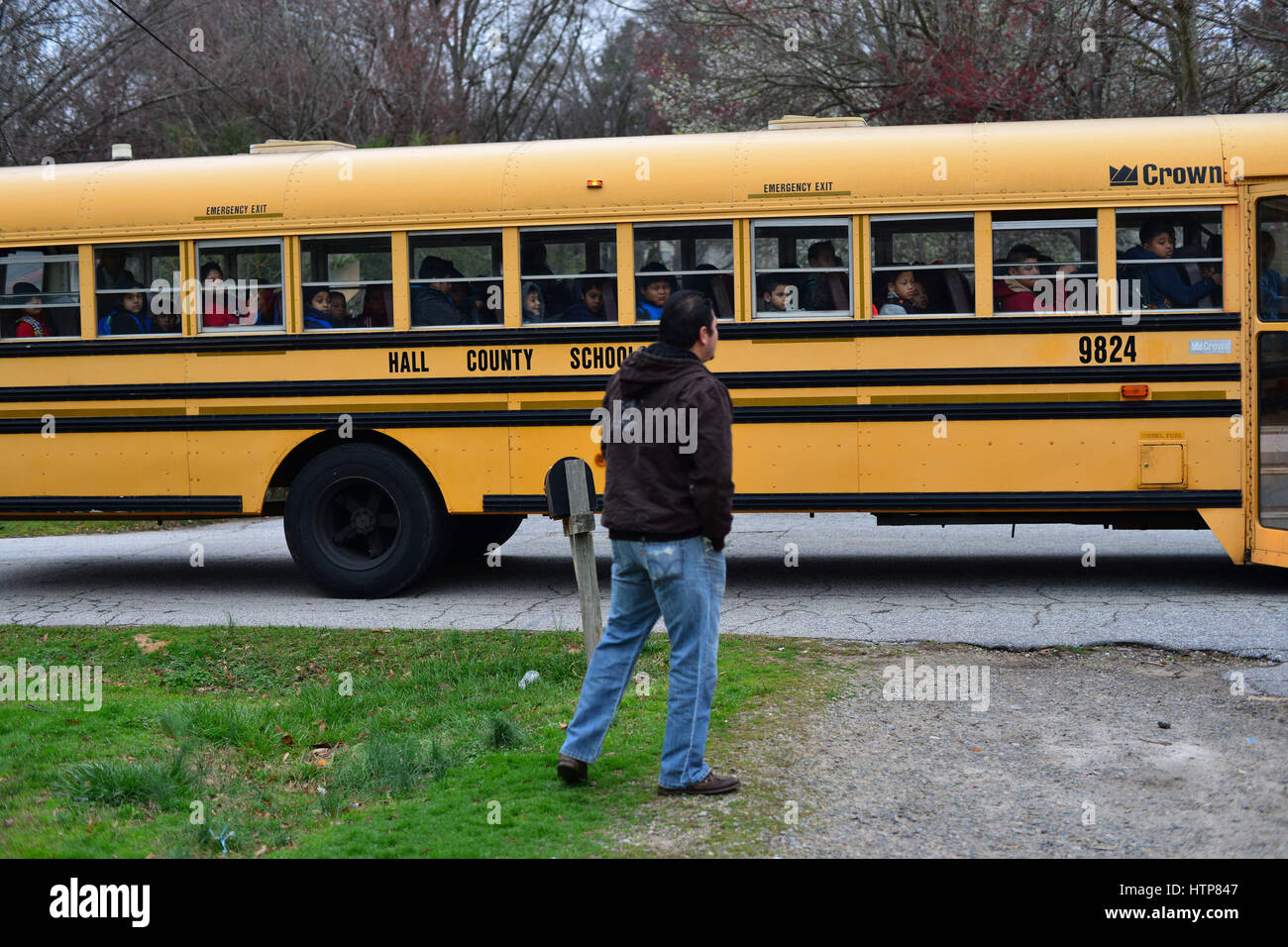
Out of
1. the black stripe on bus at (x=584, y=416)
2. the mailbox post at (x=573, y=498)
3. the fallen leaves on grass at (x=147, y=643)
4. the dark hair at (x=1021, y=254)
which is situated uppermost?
the dark hair at (x=1021, y=254)

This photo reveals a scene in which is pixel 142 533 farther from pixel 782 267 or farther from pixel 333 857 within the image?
pixel 333 857

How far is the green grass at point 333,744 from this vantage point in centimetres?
475

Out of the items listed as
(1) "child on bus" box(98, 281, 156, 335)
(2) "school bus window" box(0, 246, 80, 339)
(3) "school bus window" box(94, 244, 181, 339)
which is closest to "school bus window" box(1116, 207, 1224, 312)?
(3) "school bus window" box(94, 244, 181, 339)

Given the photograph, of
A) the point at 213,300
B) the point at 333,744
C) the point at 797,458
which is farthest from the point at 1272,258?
the point at 213,300

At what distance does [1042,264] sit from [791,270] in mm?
1544

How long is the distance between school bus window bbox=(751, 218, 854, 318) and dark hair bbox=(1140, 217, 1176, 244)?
5.87ft

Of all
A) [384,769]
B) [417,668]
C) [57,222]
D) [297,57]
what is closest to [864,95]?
[297,57]

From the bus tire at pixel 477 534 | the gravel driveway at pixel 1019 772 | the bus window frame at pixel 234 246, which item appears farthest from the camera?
the bus tire at pixel 477 534

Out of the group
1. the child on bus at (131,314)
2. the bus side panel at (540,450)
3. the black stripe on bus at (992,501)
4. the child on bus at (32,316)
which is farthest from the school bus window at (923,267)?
the child on bus at (32,316)

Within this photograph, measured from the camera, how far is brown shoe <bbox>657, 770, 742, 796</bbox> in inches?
194

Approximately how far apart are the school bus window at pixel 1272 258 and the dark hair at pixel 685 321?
16.4 feet

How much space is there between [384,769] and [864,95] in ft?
47.8

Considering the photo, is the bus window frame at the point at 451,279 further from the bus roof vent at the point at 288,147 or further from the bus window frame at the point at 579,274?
the bus roof vent at the point at 288,147

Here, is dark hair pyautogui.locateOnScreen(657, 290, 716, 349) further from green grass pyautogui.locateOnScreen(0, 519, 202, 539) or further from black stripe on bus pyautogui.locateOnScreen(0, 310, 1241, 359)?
green grass pyautogui.locateOnScreen(0, 519, 202, 539)
